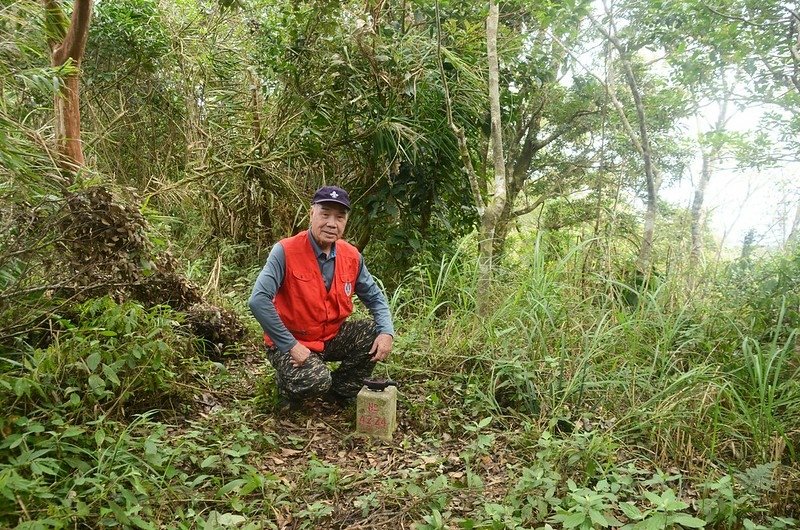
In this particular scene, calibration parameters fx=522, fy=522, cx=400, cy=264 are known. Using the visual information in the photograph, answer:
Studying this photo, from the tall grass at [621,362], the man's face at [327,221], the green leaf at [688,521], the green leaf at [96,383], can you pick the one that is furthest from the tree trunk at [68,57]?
the green leaf at [688,521]

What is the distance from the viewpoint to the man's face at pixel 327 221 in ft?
9.48

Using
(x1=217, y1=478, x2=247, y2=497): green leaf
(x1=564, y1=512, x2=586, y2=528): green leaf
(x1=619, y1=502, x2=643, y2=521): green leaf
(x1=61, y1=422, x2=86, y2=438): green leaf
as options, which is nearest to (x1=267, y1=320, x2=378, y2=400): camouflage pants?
(x1=217, y1=478, x2=247, y2=497): green leaf

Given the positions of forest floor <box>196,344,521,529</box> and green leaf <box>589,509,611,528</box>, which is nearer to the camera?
green leaf <box>589,509,611,528</box>

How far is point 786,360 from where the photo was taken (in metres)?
2.88

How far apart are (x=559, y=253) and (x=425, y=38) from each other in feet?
8.84

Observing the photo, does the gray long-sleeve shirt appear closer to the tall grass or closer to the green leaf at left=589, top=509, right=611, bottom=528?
the tall grass

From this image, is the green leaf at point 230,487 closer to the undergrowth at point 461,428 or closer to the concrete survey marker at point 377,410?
the undergrowth at point 461,428

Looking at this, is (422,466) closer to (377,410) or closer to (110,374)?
(377,410)

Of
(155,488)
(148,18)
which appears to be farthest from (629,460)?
(148,18)

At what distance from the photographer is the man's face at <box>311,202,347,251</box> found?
2.89m

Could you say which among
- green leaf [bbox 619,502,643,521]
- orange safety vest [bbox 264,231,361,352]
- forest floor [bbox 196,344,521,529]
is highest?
orange safety vest [bbox 264,231,361,352]

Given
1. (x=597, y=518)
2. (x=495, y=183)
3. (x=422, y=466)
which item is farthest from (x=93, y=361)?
(x=495, y=183)

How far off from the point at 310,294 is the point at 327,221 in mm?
423

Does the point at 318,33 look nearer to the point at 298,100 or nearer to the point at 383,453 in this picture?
the point at 298,100
